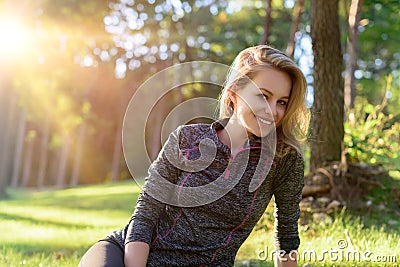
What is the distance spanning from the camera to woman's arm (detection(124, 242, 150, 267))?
215 centimetres

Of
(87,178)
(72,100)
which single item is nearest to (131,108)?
(72,100)

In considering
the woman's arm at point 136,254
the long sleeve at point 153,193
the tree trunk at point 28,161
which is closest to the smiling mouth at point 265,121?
the long sleeve at point 153,193

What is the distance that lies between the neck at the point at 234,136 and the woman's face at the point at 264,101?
5cm

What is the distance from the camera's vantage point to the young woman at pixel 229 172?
2250mm

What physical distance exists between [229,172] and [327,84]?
367 centimetres

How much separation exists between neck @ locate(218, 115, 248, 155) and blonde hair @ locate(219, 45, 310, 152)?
97 mm

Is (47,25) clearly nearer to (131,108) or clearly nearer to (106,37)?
(106,37)

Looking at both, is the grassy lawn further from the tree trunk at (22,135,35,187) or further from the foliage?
the tree trunk at (22,135,35,187)

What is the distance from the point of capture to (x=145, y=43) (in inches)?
850

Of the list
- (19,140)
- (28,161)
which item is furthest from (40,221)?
(28,161)

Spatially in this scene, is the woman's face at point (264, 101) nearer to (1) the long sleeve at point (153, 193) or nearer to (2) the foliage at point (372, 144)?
(1) the long sleeve at point (153, 193)

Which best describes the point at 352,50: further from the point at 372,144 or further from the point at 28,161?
the point at 28,161

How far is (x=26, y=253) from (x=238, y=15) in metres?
20.0

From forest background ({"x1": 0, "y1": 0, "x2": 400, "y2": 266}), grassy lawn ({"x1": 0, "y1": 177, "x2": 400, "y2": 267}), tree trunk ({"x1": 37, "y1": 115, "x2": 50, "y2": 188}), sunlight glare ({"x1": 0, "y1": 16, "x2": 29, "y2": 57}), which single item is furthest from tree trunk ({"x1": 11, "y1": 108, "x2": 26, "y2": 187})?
grassy lawn ({"x1": 0, "y1": 177, "x2": 400, "y2": 267})
